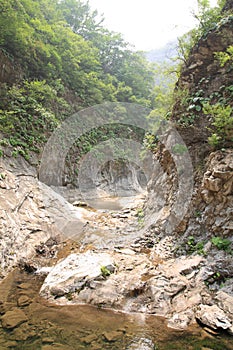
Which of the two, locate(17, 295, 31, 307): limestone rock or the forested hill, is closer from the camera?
locate(17, 295, 31, 307): limestone rock

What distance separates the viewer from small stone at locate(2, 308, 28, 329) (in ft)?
9.94

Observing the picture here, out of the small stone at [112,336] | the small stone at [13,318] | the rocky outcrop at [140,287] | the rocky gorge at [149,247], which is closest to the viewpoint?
the small stone at [112,336]

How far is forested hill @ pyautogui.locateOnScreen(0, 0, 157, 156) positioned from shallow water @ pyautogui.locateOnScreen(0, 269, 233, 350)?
7526mm

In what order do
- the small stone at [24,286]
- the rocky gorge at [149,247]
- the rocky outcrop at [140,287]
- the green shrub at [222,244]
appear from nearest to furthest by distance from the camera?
the rocky gorge at [149,247] → the rocky outcrop at [140,287] → the small stone at [24,286] → the green shrub at [222,244]

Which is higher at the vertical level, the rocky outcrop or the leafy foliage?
the leafy foliage

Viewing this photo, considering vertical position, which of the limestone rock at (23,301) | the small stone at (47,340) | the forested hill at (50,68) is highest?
the forested hill at (50,68)

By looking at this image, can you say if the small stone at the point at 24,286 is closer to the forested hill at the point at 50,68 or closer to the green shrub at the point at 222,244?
the green shrub at the point at 222,244

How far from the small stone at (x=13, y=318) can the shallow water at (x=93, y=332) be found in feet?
0.26

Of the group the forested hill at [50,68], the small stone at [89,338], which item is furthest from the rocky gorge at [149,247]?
the forested hill at [50,68]

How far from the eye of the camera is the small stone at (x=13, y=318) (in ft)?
9.94

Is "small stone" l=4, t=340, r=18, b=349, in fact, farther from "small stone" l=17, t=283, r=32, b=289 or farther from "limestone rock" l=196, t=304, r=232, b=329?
"limestone rock" l=196, t=304, r=232, b=329

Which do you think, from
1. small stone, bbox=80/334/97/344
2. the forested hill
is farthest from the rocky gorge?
the forested hill

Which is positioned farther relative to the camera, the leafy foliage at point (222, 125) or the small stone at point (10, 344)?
the leafy foliage at point (222, 125)

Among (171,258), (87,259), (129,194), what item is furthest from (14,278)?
(129,194)
